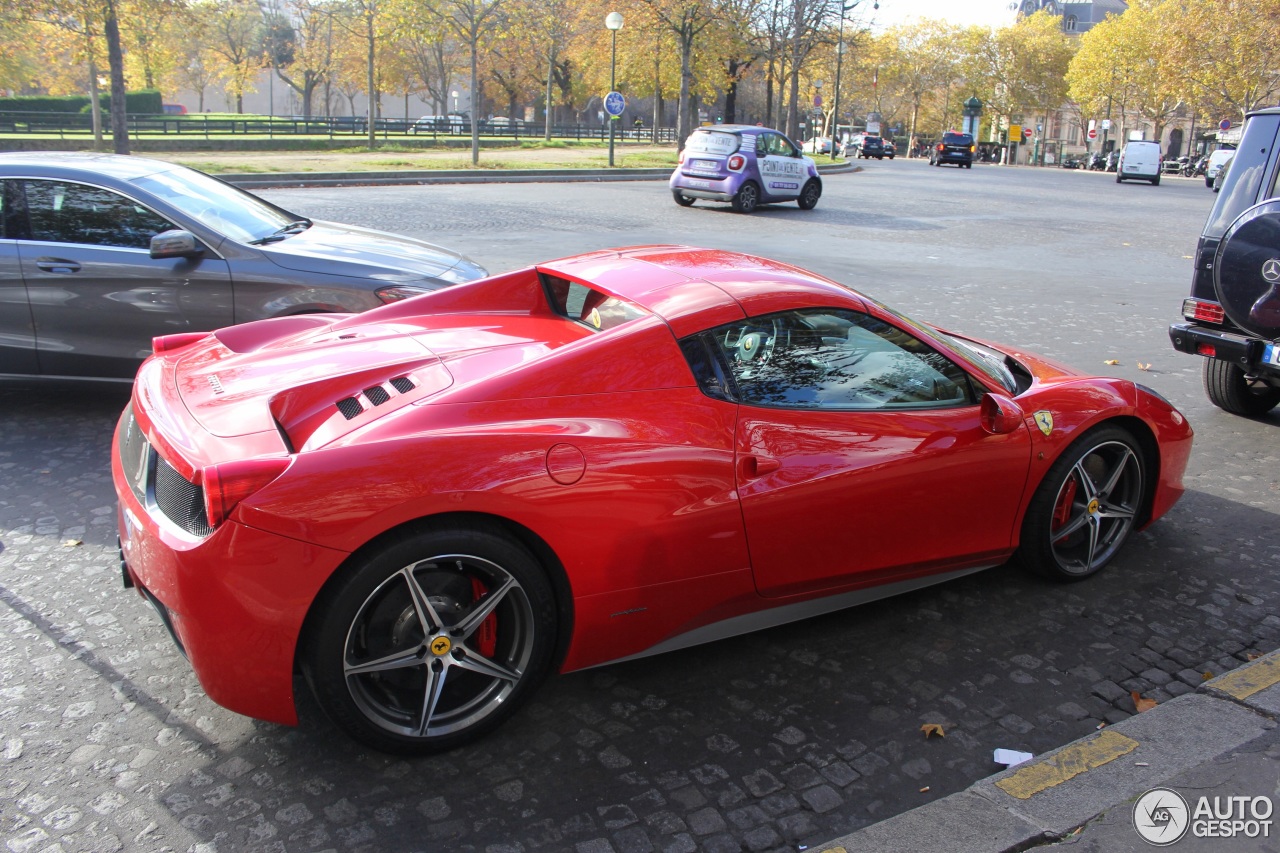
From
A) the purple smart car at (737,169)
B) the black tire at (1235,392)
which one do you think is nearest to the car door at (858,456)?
the black tire at (1235,392)

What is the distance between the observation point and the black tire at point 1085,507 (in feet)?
13.4

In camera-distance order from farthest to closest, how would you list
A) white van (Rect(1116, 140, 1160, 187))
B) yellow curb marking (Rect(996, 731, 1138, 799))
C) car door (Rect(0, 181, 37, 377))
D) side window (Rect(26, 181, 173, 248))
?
white van (Rect(1116, 140, 1160, 187))
side window (Rect(26, 181, 173, 248))
car door (Rect(0, 181, 37, 377))
yellow curb marking (Rect(996, 731, 1138, 799))

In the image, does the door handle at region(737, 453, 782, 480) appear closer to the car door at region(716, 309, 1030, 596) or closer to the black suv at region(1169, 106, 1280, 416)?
the car door at region(716, 309, 1030, 596)

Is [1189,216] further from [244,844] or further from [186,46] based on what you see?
[186,46]

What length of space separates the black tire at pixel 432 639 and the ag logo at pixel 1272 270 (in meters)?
4.38

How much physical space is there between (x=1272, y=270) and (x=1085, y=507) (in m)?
2.06

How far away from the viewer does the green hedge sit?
4077cm

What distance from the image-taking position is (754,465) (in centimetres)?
321

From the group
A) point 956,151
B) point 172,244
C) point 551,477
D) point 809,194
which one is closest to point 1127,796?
point 551,477

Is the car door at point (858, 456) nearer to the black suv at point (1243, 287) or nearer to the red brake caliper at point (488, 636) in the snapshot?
the red brake caliper at point (488, 636)

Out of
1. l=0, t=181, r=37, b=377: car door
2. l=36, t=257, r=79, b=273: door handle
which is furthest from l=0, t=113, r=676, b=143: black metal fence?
l=36, t=257, r=79, b=273: door handle

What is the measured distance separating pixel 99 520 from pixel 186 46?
71.7 metres

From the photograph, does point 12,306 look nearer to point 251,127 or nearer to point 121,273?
point 121,273

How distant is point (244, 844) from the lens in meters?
Answer: 2.56
